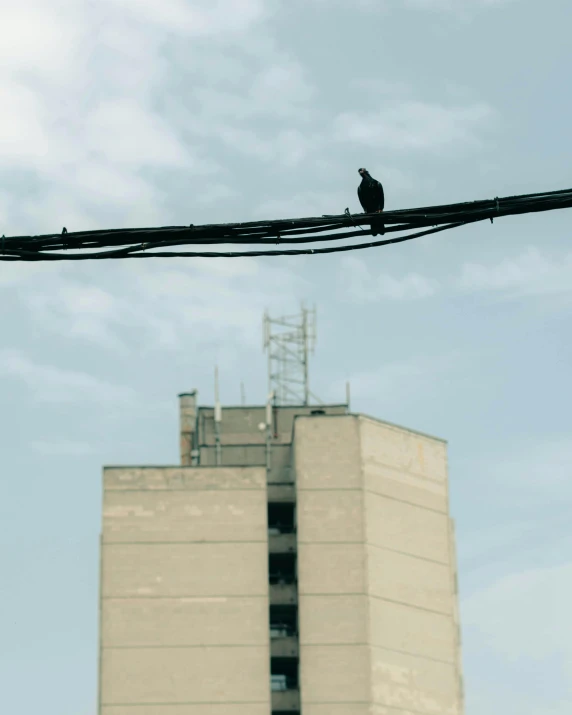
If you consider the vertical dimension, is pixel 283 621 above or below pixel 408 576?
below

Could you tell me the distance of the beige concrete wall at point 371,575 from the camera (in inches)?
4122

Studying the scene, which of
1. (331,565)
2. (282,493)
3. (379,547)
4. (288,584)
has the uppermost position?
(282,493)

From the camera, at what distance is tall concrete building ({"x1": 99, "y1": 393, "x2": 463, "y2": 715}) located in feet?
341

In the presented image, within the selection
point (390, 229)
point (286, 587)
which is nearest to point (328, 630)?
point (286, 587)

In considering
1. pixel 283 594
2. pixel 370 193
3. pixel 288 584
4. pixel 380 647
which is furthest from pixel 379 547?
pixel 370 193

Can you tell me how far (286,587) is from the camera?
10856 cm

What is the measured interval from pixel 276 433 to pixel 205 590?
14.0 metres

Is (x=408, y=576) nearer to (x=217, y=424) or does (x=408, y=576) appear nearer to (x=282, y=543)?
(x=282, y=543)

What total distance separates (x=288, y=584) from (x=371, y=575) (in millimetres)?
5987

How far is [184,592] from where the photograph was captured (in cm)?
10731

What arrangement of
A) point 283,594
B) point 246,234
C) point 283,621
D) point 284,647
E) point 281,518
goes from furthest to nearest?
point 281,518
point 283,621
point 283,594
point 284,647
point 246,234

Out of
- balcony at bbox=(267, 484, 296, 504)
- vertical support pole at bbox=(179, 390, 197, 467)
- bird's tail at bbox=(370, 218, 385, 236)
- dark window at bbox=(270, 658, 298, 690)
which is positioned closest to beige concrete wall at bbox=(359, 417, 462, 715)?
dark window at bbox=(270, 658, 298, 690)

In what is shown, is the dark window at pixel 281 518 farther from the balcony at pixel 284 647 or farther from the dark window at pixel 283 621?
the balcony at pixel 284 647

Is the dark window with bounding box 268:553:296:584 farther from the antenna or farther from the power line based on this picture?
the power line
